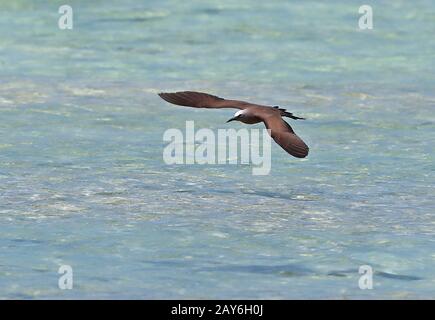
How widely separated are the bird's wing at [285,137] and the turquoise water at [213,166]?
57cm

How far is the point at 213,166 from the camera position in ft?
29.5

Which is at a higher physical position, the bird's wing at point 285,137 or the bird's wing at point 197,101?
the bird's wing at point 197,101

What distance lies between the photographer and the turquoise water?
6953mm

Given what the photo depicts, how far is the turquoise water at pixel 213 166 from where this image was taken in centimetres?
695

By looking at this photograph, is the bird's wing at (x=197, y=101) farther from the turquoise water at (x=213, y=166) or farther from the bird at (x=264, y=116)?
the turquoise water at (x=213, y=166)

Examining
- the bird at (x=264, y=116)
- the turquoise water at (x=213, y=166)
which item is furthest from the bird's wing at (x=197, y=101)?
the turquoise water at (x=213, y=166)

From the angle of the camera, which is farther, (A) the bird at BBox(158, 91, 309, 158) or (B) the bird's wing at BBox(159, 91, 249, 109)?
(B) the bird's wing at BBox(159, 91, 249, 109)

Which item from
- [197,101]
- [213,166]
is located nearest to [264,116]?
[197,101]

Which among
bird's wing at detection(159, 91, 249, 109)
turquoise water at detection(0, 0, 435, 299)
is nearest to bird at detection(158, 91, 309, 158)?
bird's wing at detection(159, 91, 249, 109)

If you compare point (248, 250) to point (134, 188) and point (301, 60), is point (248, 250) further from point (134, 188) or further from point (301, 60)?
point (301, 60)

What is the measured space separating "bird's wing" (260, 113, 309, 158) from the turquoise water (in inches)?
22.3

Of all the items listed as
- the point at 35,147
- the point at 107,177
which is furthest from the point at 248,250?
the point at 35,147

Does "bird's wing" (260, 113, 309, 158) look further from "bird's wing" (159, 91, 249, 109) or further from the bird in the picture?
"bird's wing" (159, 91, 249, 109)

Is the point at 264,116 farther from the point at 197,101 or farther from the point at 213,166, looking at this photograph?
the point at 213,166
